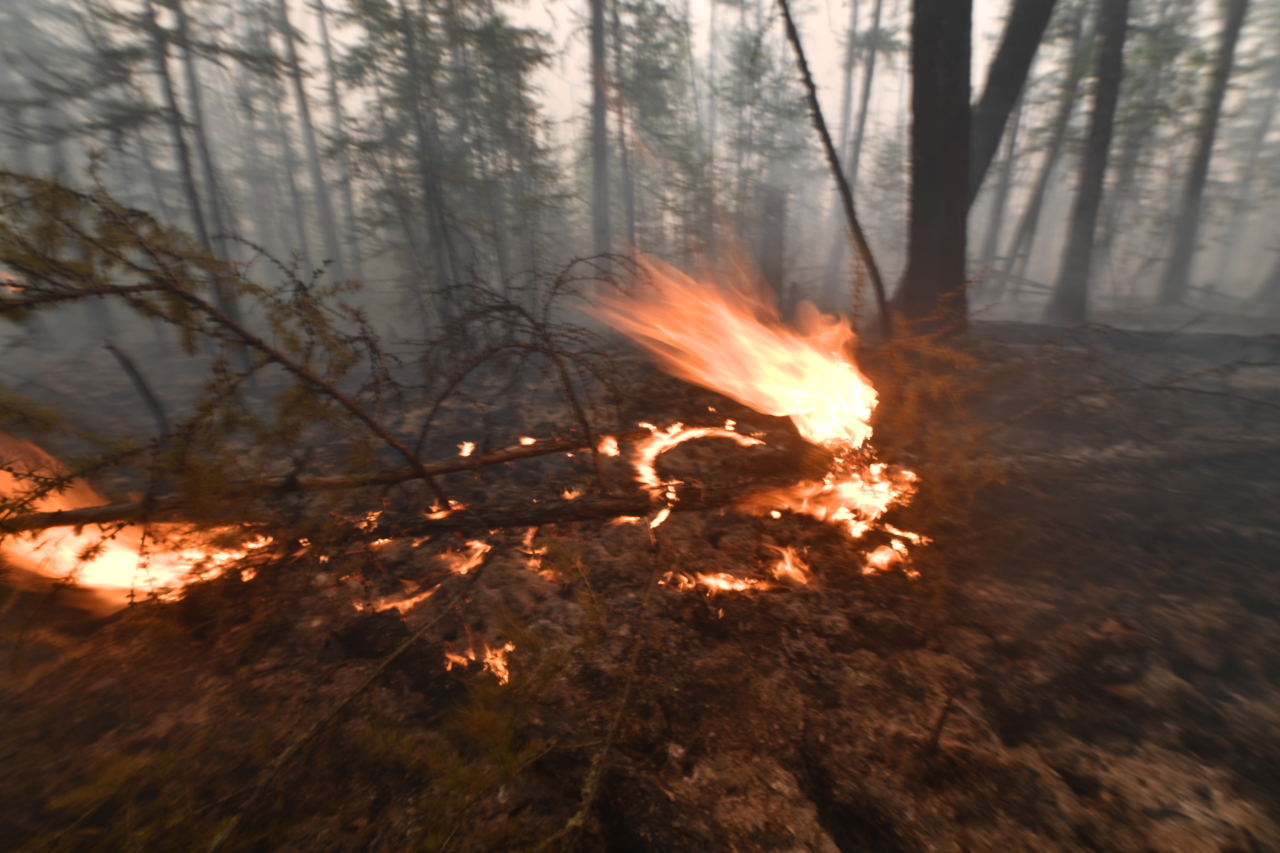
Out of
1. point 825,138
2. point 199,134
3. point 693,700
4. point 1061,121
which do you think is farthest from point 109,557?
point 1061,121

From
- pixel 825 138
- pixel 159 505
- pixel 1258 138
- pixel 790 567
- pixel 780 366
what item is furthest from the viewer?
pixel 1258 138

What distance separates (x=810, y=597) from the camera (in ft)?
11.0

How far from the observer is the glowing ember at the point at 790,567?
3.54 meters

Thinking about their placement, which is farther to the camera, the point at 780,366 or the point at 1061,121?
the point at 1061,121

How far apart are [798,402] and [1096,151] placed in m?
11.2

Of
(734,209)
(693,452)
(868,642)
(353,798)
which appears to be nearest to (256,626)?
(353,798)

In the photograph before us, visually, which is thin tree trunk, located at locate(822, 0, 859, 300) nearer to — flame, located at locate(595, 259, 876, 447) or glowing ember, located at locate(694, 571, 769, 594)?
flame, located at locate(595, 259, 876, 447)

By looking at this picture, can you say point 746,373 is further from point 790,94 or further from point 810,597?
point 790,94

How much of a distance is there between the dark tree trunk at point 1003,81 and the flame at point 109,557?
9846mm

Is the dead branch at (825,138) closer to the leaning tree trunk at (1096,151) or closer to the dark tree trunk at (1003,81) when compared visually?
the dark tree trunk at (1003,81)

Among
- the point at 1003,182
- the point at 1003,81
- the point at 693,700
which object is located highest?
the point at 1003,182

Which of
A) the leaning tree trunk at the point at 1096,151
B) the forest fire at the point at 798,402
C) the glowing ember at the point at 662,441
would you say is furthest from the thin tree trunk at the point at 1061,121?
the glowing ember at the point at 662,441

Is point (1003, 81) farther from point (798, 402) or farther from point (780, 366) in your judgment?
point (798, 402)

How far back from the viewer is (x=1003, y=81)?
7246mm
